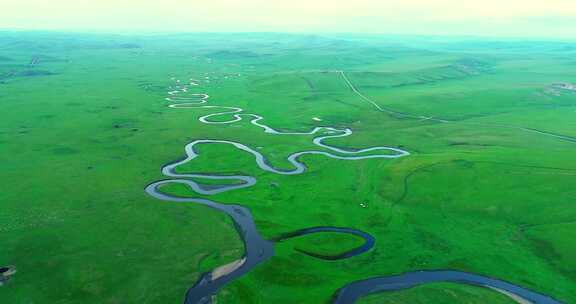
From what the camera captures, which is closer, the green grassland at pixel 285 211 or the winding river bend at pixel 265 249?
the winding river bend at pixel 265 249

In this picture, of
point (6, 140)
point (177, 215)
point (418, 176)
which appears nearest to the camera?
point (177, 215)

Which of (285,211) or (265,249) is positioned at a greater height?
(285,211)

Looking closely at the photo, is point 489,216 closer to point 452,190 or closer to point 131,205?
point 452,190

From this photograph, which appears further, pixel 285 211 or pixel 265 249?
pixel 285 211

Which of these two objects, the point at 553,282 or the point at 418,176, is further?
the point at 418,176

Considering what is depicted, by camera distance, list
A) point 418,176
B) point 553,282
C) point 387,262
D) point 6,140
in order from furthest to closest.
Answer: point 6,140 < point 418,176 < point 387,262 < point 553,282

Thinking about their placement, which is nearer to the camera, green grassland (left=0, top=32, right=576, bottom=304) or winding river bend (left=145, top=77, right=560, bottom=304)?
winding river bend (left=145, top=77, right=560, bottom=304)

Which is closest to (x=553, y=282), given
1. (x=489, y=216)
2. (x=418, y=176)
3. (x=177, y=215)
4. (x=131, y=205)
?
(x=489, y=216)

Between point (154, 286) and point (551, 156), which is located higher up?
point (551, 156)

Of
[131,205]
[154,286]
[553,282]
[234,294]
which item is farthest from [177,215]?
[553,282]
